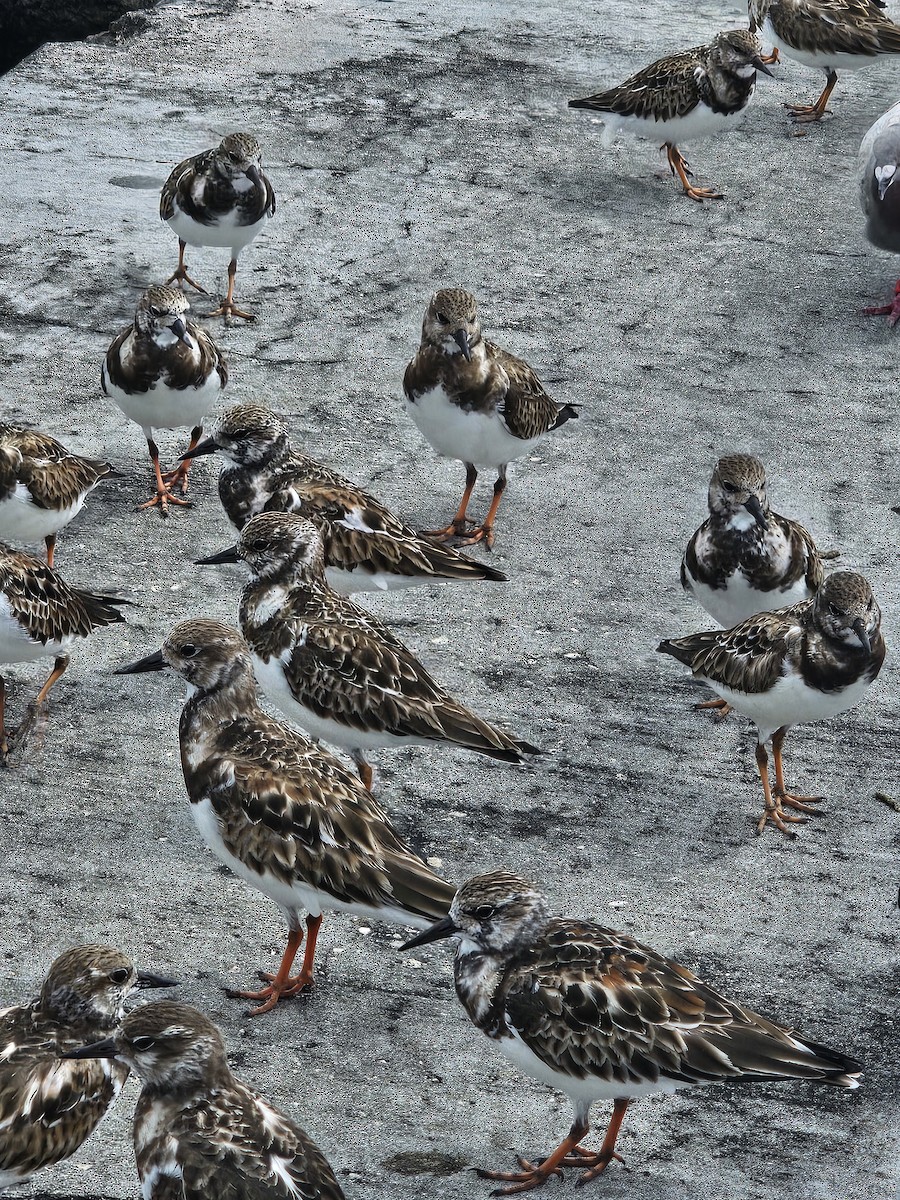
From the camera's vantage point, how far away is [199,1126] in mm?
3822

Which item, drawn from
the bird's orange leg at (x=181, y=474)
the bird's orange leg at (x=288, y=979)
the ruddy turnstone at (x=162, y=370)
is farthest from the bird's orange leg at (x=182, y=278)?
the bird's orange leg at (x=288, y=979)

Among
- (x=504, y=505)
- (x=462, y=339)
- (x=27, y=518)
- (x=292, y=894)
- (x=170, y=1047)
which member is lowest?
(x=504, y=505)

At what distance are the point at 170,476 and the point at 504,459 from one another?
5.17ft

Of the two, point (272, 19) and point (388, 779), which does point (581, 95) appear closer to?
point (272, 19)

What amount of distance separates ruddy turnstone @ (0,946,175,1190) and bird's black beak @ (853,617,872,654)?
2.56 m

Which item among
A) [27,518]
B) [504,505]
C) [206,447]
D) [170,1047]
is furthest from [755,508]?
[170,1047]

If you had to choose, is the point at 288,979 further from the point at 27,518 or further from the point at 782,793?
the point at 27,518

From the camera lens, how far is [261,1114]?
3859 millimetres

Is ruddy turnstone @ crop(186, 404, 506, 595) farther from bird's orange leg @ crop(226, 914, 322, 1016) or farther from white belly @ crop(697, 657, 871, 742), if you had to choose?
bird's orange leg @ crop(226, 914, 322, 1016)

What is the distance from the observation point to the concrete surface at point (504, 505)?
478 centimetres

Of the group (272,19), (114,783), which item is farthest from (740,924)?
(272,19)

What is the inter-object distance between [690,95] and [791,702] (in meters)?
5.96

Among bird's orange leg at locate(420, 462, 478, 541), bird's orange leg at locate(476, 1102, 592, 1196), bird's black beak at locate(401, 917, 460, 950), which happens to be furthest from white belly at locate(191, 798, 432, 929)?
bird's orange leg at locate(420, 462, 478, 541)

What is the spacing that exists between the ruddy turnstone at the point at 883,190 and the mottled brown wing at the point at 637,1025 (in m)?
6.01
